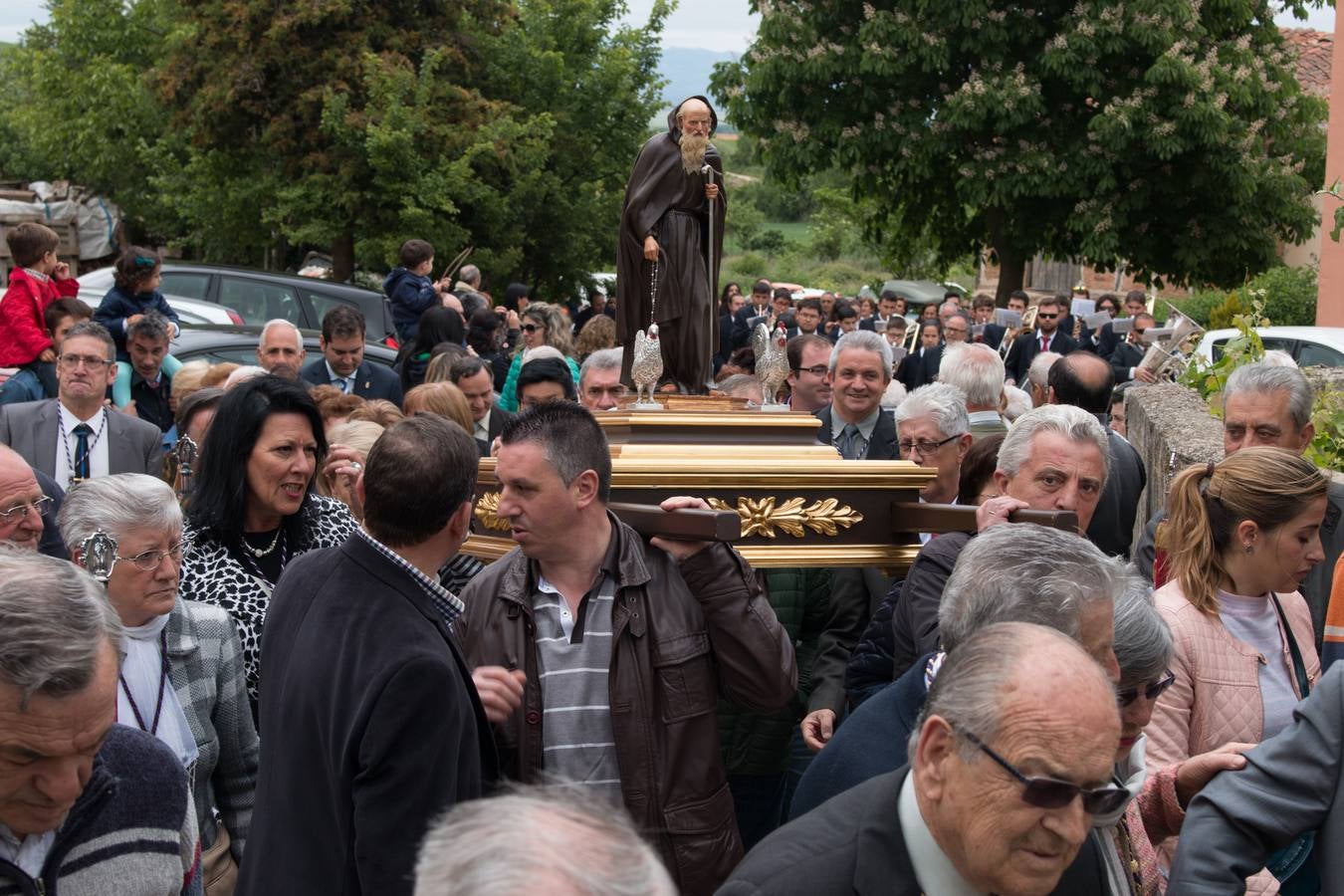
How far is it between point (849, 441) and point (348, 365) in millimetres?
3094

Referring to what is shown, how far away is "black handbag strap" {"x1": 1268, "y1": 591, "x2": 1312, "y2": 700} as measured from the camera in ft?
13.2

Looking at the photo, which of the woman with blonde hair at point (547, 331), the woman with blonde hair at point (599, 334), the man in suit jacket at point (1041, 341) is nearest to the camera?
the woman with blonde hair at point (599, 334)

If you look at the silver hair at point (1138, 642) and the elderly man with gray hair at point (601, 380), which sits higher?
the elderly man with gray hair at point (601, 380)

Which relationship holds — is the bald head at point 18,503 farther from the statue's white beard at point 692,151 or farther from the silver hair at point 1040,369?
the silver hair at point 1040,369

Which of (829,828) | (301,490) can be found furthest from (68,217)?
(829,828)

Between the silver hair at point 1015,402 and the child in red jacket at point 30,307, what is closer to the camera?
the silver hair at point 1015,402

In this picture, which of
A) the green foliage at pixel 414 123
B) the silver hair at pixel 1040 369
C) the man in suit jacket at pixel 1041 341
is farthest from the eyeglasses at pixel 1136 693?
the green foliage at pixel 414 123

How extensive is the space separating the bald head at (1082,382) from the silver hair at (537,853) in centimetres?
561

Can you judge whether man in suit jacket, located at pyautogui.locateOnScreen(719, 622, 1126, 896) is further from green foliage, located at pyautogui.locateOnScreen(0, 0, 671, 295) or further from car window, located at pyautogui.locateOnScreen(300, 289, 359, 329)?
green foliage, located at pyautogui.locateOnScreen(0, 0, 671, 295)

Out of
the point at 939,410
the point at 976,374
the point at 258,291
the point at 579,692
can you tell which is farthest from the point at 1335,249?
the point at 579,692

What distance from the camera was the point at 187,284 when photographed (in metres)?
17.1

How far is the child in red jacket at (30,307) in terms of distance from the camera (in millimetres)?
8930

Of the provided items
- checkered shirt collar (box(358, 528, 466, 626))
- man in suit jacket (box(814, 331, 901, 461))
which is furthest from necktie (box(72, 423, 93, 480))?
checkered shirt collar (box(358, 528, 466, 626))

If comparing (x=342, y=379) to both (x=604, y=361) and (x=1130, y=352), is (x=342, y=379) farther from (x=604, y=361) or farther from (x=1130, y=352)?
(x=1130, y=352)
